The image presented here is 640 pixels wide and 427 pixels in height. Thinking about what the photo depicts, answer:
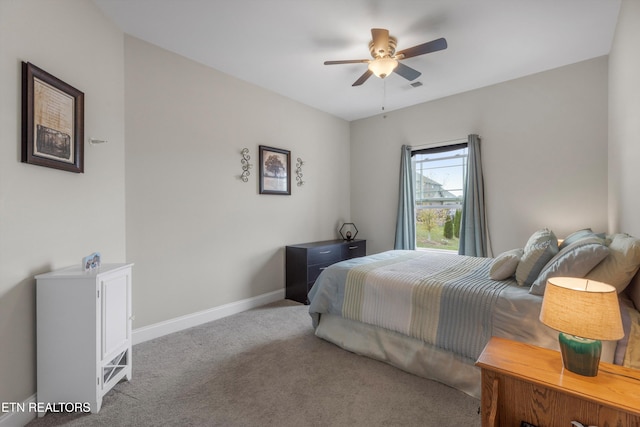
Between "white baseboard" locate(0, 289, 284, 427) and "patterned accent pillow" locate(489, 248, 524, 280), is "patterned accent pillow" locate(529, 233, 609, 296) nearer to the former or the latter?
"patterned accent pillow" locate(489, 248, 524, 280)

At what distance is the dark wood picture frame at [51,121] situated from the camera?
5.57 feet

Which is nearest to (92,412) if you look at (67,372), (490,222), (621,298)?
(67,372)

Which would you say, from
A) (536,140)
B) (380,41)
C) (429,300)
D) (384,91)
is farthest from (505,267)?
(384,91)

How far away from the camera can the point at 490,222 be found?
3785mm

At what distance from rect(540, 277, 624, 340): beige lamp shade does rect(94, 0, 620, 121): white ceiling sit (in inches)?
87.6

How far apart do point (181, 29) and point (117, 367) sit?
9.00ft

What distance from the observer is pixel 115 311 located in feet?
6.37

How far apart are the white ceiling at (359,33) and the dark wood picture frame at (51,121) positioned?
889 millimetres

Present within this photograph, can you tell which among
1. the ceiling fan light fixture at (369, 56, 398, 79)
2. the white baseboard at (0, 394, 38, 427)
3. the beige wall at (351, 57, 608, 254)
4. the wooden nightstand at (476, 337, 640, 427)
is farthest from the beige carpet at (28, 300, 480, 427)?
the beige wall at (351, 57, 608, 254)

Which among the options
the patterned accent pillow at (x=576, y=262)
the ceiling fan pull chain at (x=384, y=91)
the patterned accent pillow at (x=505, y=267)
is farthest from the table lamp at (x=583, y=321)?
the ceiling fan pull chain at (x=384, y=91)

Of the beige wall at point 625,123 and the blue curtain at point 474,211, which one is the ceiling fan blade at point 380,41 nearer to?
the beige wall at point 625,123

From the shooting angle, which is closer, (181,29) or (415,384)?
(415,384)

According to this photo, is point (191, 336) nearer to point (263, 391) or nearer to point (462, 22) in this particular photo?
point (263, 391)

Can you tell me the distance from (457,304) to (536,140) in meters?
2.67
